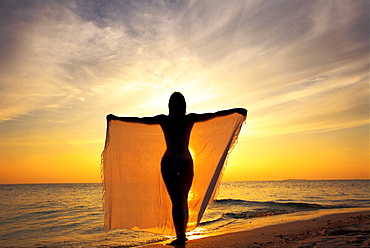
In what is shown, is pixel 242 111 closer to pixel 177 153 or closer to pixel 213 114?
pixel 213 114

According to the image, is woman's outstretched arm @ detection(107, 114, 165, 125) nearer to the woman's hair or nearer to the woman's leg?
the woman's hair

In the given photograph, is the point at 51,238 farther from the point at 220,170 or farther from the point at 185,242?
the point at 220,170

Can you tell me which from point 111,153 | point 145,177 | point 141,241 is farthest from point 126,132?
point 141,241

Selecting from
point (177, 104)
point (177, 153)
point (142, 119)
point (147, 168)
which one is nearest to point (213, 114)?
point (177, 104)

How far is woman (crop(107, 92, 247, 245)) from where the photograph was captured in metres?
4.29

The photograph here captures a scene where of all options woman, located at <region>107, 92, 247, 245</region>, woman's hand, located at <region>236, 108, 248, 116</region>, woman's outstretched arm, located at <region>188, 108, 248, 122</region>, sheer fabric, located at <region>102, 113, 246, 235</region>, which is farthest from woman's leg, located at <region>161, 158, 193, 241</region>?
woman's hand, located at <region>236, 108, 248, 116</region>

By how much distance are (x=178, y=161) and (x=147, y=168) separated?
106 cm

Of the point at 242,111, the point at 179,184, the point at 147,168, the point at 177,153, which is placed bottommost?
the point at 179,184

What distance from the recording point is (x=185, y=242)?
168 inches

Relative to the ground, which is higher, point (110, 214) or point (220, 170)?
point (220, 170)

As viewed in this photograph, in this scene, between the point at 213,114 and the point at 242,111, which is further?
the point at 213,114

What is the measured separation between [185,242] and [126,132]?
7.36ft

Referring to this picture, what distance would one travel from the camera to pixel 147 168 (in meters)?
5.13

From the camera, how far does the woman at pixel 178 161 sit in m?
4.29
